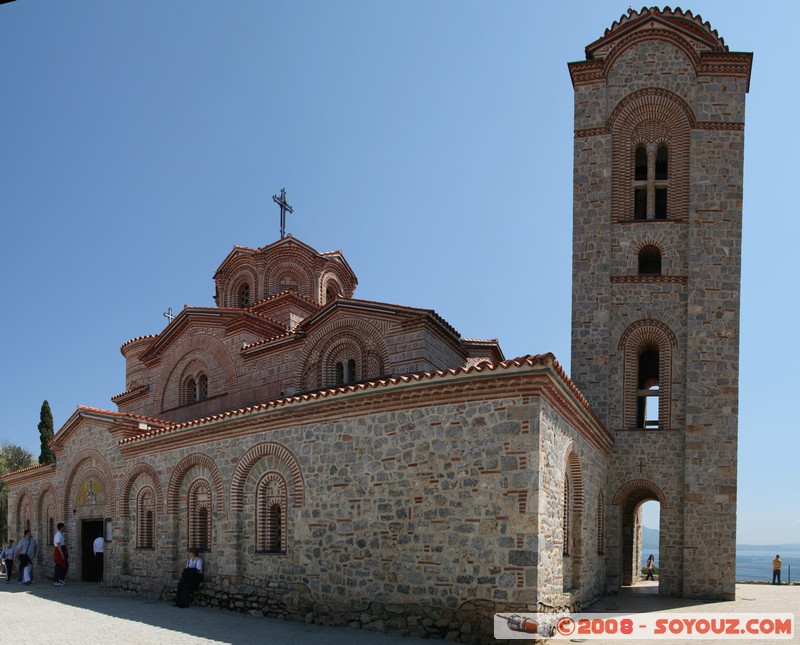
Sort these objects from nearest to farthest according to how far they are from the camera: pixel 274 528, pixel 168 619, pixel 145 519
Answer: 1. pixel 168 619
2. pixel 274 528
3. pixel 145 519

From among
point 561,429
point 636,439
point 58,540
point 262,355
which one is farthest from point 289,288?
point 561,429

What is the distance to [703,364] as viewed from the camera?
1597 centimetres

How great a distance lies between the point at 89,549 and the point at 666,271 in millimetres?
16417

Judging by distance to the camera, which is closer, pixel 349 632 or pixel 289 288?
pixel 349 632

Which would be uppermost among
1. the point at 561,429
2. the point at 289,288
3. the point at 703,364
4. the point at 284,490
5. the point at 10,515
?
the point at 289,288

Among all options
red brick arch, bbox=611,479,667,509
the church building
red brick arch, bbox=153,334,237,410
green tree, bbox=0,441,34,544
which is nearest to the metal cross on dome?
the church building

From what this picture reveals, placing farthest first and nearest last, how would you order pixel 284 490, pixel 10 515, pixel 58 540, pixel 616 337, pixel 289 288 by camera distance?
pixel 10 515 < pixel 289 288 < pixel 58 540 < pixel 616 337 < pixel 284 490

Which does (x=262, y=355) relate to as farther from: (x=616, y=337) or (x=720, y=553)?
(x=720, y=553)

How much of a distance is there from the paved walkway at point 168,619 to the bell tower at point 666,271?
1.54m

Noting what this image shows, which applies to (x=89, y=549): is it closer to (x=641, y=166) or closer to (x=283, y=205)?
(x=283, y=205)

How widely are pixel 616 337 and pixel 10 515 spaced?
67.6 feet

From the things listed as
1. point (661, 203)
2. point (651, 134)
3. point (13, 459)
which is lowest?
point (13, 459)

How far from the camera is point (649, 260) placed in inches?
684

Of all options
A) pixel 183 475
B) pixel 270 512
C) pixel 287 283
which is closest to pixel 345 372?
pixel 183 475
